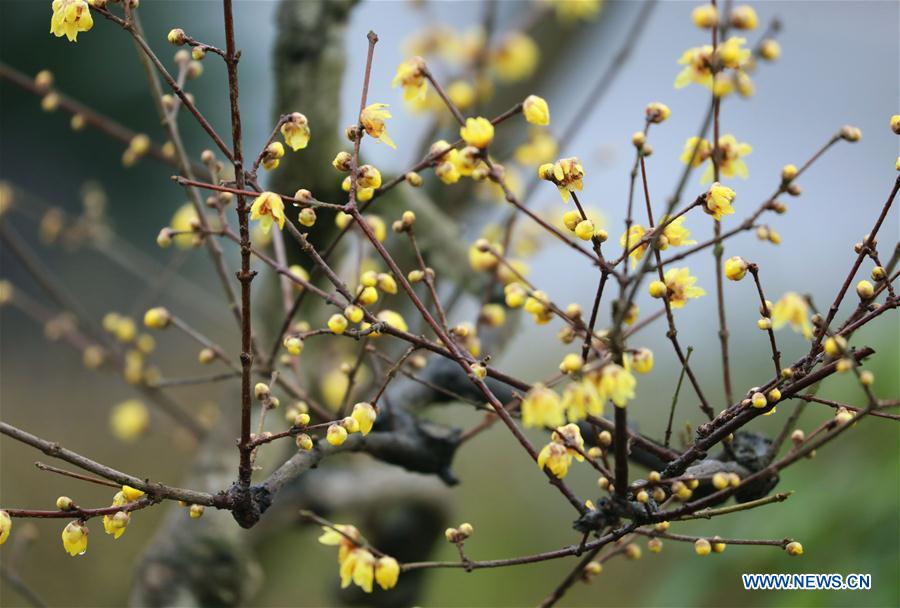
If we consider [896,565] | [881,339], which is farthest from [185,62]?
[881,339]

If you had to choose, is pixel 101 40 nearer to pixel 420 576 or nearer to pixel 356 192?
pixel 420 576

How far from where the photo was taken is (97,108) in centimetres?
312

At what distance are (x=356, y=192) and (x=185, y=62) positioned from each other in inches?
14.4

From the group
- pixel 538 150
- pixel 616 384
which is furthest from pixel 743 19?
pixel 538 150

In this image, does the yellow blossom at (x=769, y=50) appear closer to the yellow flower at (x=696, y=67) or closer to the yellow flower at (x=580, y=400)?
the yellow flower at (x=696, y=67)

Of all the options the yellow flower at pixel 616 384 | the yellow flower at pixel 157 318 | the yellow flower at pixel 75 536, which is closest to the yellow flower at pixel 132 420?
the yellow flower at pixel 157 318

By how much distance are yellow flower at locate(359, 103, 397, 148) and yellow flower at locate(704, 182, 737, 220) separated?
0.91 ft

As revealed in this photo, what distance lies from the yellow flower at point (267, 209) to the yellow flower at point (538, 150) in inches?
38.9

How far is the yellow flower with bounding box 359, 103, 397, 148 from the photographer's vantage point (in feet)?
2.48

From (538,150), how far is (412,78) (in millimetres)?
895

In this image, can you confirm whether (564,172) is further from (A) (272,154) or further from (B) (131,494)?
(B) (131,494)

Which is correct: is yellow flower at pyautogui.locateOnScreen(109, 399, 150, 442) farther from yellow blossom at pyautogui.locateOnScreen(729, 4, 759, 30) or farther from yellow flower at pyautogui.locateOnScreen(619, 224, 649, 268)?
yellow blossom at pyautogui.locateOnScreen(729, 4, 759, 30)

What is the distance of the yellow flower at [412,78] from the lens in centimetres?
77

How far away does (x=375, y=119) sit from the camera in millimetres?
758
